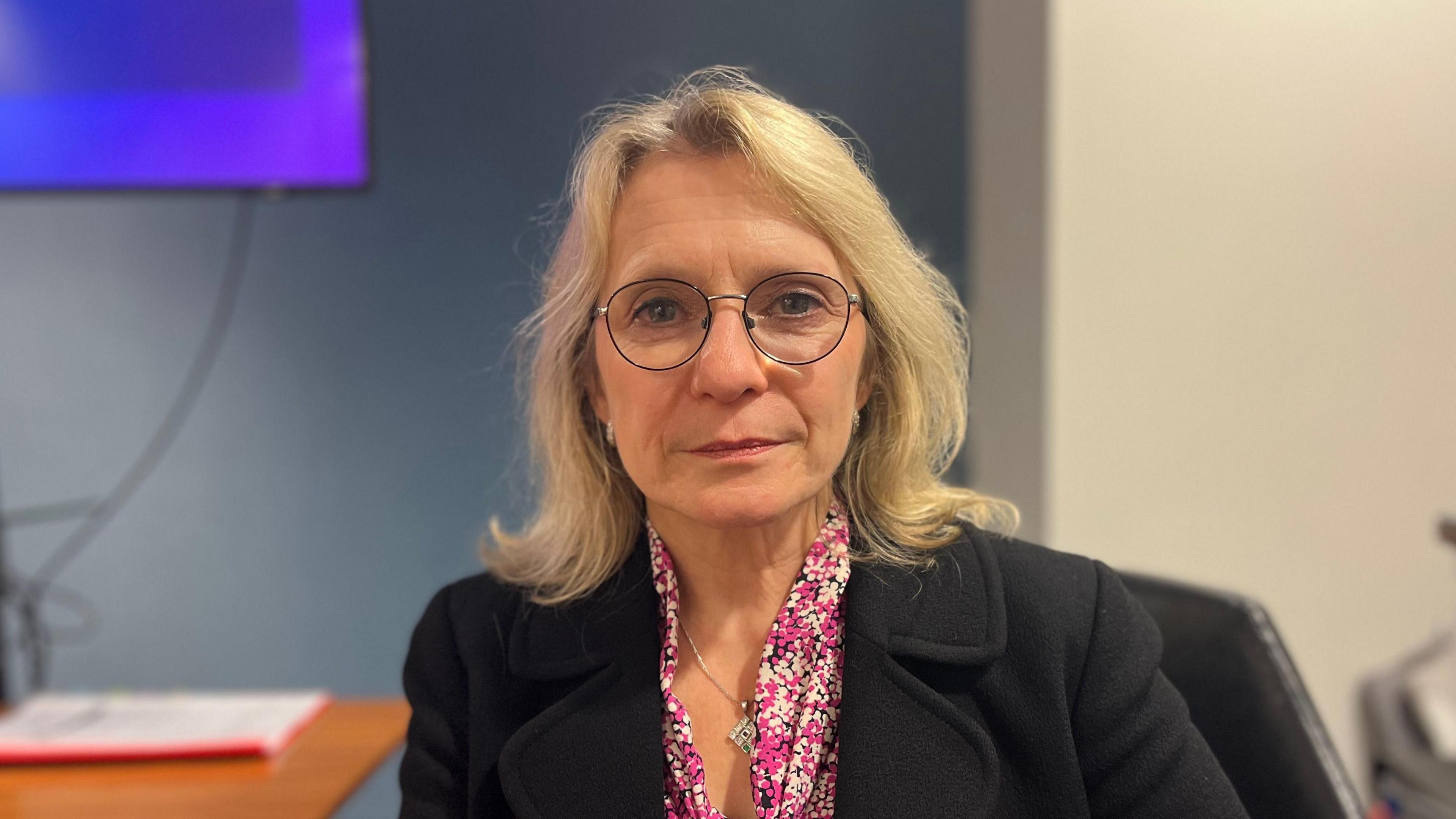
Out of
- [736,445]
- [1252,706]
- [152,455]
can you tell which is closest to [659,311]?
[736,445]

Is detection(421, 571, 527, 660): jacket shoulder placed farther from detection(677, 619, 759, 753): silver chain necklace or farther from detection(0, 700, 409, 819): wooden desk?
detection(0, 700, 409, 819): wooden desk

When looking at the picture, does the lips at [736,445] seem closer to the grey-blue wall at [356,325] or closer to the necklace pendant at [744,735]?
the necklace pendant at [744,735]

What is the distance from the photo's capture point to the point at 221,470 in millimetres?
2607

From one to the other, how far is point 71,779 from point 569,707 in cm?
103

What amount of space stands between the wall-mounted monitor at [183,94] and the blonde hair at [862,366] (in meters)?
1.21

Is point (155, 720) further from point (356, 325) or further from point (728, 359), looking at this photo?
point (728, 359)

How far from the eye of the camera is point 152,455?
259 centimetres

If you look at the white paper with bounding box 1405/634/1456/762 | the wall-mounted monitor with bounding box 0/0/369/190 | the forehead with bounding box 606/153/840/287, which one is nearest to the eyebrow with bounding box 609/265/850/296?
the forehead with bounding box 606/153/840/287

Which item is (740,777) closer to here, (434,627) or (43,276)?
(434,627)

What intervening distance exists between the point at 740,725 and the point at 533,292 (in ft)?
3.92

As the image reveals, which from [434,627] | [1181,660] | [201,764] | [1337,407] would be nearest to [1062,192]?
[1337,407]

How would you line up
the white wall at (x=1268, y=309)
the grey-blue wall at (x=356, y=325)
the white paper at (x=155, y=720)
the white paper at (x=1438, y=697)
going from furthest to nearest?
the grey-blue wall at (x=356, y=325)
the white wall at (x=1268, y=309)
the white paper at (x=1438, y=697)
the white paper at (x=155, y=720)

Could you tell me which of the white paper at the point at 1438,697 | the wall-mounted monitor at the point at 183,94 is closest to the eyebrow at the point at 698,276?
the wall-mounted monitor at the point at 183,94

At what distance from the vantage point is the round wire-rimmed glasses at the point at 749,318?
112cm
